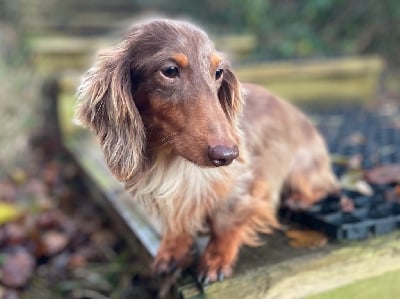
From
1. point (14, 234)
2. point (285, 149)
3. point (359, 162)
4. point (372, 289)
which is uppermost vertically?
point (285, 149)

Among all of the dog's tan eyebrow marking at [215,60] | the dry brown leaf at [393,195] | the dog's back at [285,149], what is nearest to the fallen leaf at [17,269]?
the dog's back at [285,149]

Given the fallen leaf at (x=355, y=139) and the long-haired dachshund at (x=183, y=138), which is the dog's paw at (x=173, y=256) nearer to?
the long-haired dachshund at (x=183, y=138)

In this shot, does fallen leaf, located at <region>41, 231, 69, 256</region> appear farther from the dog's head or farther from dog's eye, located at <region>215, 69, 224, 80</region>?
dog's eye, located at <region>215, 69, 224, 80</region>

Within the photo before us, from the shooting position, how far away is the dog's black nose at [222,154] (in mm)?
1382

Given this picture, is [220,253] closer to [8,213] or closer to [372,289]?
[372,289]

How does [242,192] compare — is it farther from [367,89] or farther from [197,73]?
[367,89]

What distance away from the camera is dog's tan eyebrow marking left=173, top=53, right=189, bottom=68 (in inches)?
59.9

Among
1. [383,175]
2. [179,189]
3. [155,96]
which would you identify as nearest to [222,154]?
[155,96]

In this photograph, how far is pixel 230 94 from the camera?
170cm

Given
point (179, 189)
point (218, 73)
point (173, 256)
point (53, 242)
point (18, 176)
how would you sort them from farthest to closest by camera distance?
point (18, 176) → point (53, 242) → point (173, 256) → point (179, 189) → point (218, 73)

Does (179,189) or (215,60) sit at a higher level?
(215,60)

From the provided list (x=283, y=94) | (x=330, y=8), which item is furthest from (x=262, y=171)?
(x=330, y=8)

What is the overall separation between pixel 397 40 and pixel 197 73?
19.4 ft

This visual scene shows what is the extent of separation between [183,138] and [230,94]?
30 cm
